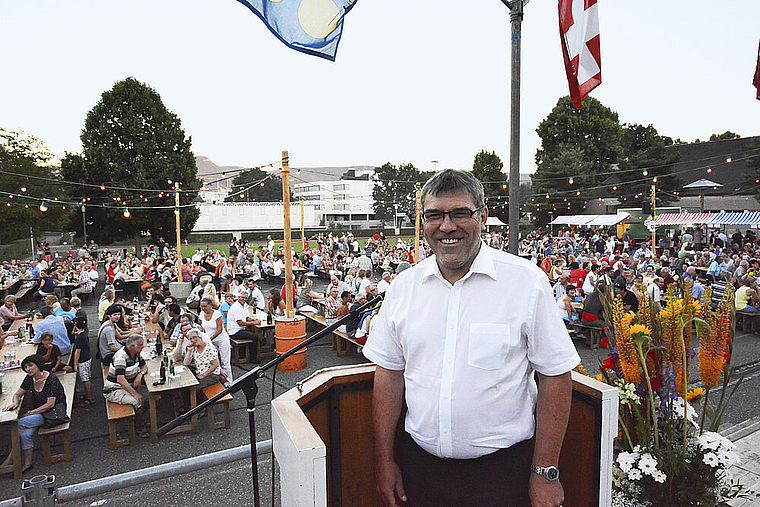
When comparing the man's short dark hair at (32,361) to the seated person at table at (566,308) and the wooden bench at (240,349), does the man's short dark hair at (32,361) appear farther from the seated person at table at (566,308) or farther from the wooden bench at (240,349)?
the seated person at table at (566,308)

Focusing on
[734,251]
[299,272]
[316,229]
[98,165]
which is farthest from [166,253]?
[316,229]

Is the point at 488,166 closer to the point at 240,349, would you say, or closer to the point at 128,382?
the point at 240,349

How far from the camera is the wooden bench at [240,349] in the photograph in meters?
9.06

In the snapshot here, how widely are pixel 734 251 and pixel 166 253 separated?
24.6 meters

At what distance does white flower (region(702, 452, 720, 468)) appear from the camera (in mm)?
2406

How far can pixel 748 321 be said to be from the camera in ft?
34.4

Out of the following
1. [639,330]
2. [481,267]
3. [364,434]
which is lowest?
[364,434]

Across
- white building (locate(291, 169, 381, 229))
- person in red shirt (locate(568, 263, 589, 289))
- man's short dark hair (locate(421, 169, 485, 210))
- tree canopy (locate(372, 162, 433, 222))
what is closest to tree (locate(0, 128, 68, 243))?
person in red shirt (locate(568, 263, 589, 289))

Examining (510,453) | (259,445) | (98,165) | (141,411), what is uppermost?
(98,165)

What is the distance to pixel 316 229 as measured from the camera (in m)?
64.5

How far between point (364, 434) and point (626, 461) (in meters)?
1.39

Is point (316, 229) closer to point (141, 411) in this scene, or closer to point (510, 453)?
point (141, 411)

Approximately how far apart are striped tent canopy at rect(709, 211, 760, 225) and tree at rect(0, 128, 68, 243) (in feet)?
122

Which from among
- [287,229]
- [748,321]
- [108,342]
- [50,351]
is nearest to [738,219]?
[748,321]
